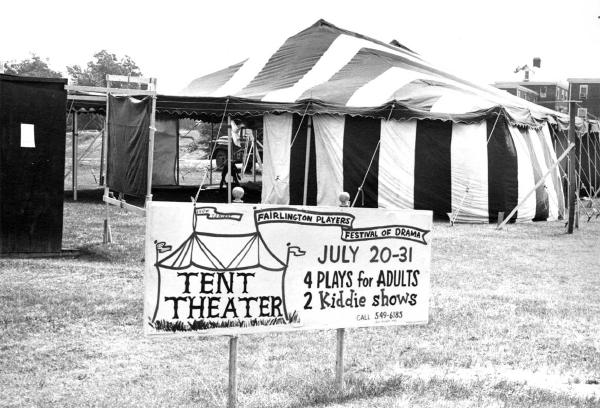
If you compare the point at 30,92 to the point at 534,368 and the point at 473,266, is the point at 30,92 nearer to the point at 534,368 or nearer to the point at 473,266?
the point at 473,266

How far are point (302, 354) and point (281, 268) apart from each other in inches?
56.4

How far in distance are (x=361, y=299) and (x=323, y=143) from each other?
1298cm

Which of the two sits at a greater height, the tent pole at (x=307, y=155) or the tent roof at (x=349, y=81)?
the tent roof at (x=349, y=81)

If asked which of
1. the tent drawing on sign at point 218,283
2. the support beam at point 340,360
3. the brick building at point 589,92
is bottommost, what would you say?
the support beam at point 340,360

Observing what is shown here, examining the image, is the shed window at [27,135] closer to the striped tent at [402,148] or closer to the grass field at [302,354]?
the grass field at [302,354]

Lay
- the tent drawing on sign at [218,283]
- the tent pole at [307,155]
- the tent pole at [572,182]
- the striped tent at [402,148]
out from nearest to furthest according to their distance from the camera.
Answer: the tent drawing on sign at [218,283]
the tent pole at [572,182]
the striped tent at [402,148]
the tent pole at [307,155]

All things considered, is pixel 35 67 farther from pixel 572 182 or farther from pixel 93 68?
pixel 572 182

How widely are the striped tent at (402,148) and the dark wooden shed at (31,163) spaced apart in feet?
25.3

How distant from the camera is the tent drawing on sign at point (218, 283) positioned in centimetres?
432

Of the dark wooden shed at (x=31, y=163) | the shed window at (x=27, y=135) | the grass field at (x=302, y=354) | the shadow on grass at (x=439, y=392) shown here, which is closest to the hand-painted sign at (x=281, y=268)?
the shadow on grass at (x=439, y=392)

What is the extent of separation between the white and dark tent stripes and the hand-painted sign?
1221 centimetres

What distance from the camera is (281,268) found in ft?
15.4

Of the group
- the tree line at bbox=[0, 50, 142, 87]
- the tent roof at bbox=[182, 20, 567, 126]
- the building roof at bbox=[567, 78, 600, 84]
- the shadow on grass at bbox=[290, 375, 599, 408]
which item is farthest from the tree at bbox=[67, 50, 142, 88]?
the shadow on grass at bbox=[290, 375, 599, 408]

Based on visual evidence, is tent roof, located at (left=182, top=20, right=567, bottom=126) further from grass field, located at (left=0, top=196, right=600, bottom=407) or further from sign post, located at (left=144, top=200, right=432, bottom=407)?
sign post, located at (left=144, top=200, right=432, bottom=407)
